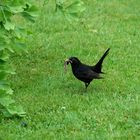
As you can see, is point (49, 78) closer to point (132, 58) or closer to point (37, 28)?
point (132, 58)

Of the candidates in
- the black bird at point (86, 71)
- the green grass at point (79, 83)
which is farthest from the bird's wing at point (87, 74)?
the green grass at point (79, 83)

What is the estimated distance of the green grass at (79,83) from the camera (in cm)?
770

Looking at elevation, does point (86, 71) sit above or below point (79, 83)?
above

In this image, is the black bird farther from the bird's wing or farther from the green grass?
the green grass

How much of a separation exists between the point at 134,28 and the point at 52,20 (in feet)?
7.00

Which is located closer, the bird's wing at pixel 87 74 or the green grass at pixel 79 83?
the green grass at pixel 79 83

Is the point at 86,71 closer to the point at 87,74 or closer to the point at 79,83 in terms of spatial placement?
the point at 87,74

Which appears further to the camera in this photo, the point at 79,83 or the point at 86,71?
the point at 79,83

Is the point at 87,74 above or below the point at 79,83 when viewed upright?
above

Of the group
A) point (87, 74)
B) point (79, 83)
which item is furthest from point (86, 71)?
point (79, 83)

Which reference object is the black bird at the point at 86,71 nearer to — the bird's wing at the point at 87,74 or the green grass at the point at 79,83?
the bird's wing at the point at 87,74

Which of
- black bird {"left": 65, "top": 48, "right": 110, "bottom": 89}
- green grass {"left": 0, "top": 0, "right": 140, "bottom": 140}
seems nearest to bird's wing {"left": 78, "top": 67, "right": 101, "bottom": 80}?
black bird {"left": 65, "top": 48, "right": 110, "bottom": 89}

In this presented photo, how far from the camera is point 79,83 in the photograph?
983 cm

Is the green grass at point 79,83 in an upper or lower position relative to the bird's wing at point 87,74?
lower
